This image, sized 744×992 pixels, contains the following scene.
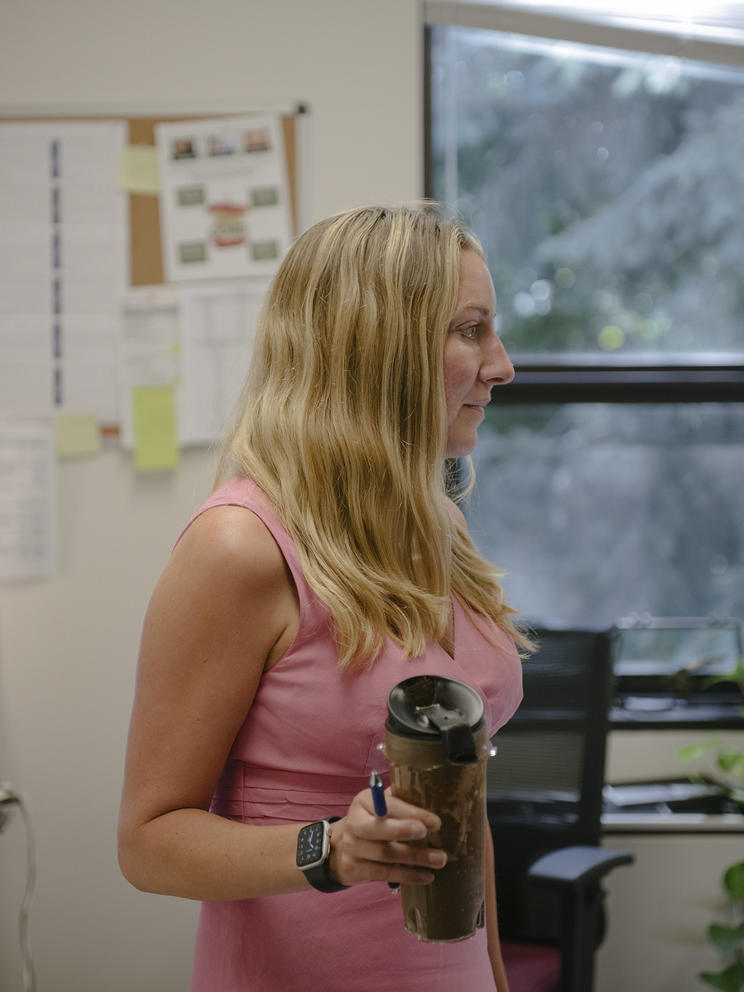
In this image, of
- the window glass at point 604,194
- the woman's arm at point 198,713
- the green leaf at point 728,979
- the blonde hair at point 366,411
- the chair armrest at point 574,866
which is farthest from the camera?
the window glass at point 604,194

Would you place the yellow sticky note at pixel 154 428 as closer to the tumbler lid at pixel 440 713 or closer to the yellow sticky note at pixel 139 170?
the yellow sticky note at pixel 139 170

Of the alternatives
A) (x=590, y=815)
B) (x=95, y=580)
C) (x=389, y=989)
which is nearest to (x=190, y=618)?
(x=389, y=989)

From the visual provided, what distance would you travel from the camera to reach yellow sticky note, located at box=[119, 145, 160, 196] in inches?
92.6

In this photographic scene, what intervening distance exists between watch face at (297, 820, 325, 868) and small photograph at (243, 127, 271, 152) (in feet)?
6.16

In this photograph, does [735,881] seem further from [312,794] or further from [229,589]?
[229,589]

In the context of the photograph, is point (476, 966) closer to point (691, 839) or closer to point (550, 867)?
point (550, 867)

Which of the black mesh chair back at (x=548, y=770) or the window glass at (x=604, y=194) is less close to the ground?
the window glass at (x=604, y=194)

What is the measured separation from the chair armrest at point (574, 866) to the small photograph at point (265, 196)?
158 centimetres

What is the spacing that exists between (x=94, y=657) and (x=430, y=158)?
1483 mm

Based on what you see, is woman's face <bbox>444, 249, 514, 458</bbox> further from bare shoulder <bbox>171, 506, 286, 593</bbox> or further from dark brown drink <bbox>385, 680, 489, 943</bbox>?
dark brown drink <bbox>385, 680, 489, 943</bbox>

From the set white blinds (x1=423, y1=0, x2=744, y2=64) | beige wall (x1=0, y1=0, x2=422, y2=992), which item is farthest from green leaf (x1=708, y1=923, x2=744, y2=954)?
white blinds (x1=423, y1=0, x2=744, y2=64)

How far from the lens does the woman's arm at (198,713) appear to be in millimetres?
908

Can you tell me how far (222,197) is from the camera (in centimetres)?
238

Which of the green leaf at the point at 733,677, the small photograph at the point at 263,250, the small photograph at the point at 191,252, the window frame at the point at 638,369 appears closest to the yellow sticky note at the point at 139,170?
the small photograph at the point at 191,252
